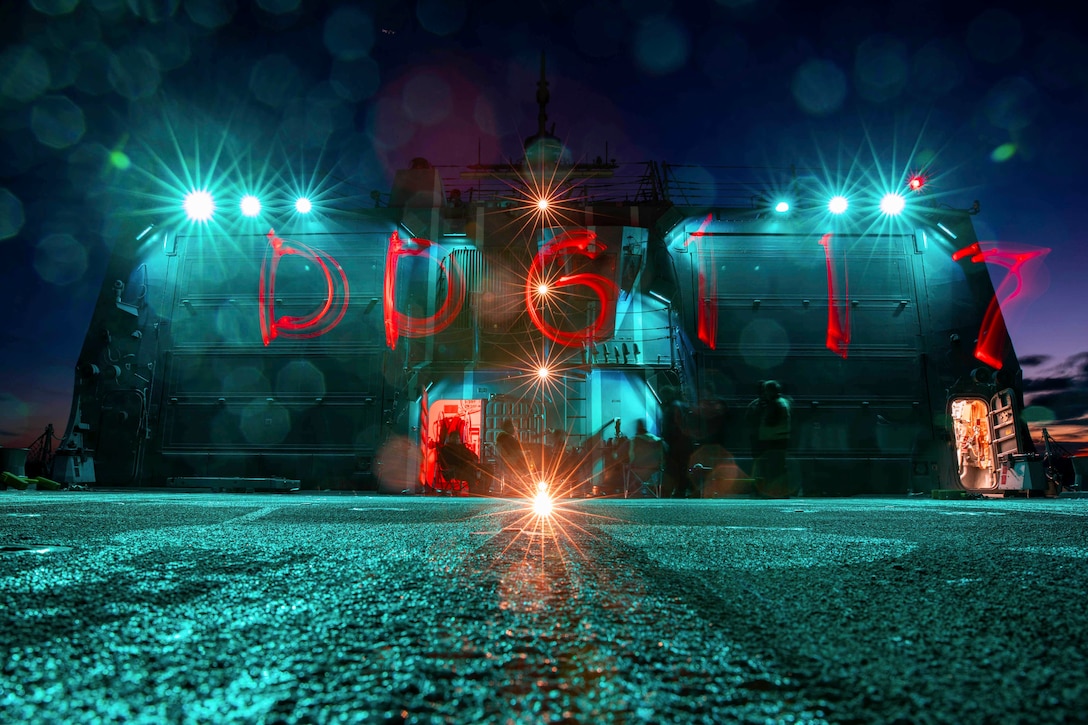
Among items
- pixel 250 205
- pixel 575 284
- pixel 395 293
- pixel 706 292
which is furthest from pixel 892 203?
pixel 250 205

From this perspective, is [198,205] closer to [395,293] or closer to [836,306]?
[395,293]

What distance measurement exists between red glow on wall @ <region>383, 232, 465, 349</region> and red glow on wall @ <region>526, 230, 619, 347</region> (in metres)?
2.31

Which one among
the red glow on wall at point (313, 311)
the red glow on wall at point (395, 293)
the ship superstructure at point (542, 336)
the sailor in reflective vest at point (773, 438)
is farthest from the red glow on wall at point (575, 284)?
the red glow on wall at point (313, 311)

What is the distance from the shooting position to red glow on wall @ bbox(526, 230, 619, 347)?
1709 cm

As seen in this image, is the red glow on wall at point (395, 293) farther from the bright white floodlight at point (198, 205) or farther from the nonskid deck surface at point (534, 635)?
the nonskid deck surface at point (534, 635)

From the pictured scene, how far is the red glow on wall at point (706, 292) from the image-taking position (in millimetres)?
16812

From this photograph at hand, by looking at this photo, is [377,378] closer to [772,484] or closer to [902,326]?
[772,484]

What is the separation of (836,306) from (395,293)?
13.3 metres

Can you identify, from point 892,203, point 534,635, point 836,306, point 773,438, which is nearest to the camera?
point 534,635

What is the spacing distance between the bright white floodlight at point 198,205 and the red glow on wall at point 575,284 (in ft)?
35.5

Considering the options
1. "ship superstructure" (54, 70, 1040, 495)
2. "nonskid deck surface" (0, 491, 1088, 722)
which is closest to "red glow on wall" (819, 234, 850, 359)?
"ship superstructure" (54, 70, 1040, 495)

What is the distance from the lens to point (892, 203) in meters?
17.9

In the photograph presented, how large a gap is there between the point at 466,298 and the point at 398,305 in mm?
2084

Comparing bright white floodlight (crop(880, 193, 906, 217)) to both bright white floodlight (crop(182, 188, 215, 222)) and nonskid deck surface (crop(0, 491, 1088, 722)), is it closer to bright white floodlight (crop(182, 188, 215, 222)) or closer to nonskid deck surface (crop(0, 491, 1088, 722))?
nonskid deck surface (crop(0, 491, 1088, 722))
